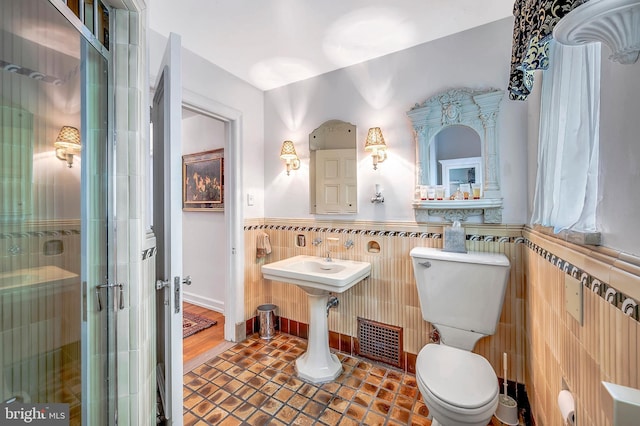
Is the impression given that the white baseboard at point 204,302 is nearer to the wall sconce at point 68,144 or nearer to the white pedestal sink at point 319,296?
the white pedestal sink at point 319,296

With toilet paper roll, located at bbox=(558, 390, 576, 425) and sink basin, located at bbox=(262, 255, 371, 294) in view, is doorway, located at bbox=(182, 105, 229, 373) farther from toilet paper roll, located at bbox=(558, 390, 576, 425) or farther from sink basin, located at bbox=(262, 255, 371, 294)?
toilet paper roll, located at bbox=(558, 390, 576, 425)

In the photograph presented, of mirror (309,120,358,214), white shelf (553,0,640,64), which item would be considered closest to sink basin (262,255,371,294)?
mirror (309,120,358,214)

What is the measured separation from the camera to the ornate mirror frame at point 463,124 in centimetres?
171

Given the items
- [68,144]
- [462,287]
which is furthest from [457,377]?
[68,144]

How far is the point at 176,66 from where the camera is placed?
1121 mm

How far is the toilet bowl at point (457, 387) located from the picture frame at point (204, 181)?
8.06 ft

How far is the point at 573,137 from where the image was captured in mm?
851

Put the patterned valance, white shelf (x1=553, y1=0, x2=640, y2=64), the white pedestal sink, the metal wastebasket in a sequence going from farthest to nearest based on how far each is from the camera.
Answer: the metal wastebasket < the white pedestal sink < the patterned valance < white shelf (x1=553, y1=0, x2=640, y2=64)

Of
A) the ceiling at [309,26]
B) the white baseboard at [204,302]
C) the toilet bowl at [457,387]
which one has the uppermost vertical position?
the ceiling at [309,26]

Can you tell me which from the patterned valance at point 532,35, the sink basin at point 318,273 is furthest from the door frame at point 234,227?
the patterned valance at point 532,35

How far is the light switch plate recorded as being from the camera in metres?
0.81

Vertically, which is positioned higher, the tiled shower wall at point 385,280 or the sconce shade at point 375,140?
the sconce shade at point 375,140

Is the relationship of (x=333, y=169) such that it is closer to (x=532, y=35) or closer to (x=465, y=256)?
(x=465, y=256)

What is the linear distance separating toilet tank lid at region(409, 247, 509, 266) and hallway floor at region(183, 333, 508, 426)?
922 millimetres
